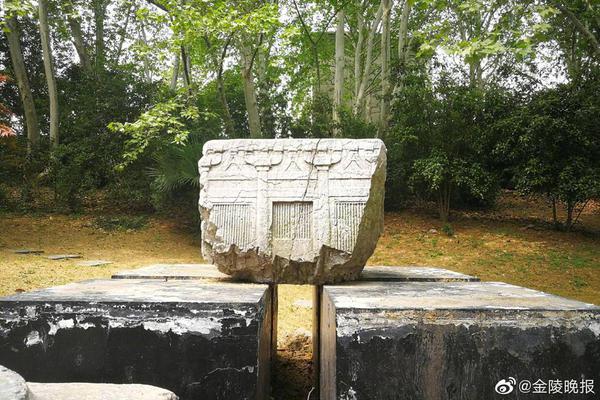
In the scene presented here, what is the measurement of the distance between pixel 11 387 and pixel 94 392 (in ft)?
0.83

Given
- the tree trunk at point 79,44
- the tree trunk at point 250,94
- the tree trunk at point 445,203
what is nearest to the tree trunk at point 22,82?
the tree trunk at point 79,44

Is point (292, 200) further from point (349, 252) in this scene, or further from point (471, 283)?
point (471, 283)

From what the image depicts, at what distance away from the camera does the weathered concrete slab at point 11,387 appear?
3.77 feet

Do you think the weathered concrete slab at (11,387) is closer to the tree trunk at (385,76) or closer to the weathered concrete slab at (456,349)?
the weathered concrete slab at (456,349)

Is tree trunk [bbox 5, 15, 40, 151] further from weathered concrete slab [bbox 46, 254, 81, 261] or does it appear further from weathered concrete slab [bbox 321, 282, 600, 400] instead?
weathered concrete slab [bbox 321, 282, 600, 400]

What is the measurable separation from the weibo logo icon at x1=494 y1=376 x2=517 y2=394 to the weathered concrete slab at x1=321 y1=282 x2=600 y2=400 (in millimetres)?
12

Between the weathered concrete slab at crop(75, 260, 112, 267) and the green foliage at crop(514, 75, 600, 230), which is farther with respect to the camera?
the green foliage at crop(514, 75, 600, 230)

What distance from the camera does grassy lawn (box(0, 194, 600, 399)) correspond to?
577 cm

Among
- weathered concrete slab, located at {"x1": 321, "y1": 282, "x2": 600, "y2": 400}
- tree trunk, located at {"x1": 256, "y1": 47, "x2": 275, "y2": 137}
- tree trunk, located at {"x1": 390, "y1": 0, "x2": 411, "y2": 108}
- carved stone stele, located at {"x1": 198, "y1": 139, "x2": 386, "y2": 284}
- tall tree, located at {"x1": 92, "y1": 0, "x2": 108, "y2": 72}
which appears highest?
tall tree, located at {"x1": 92, "y1": 0, "x2": 108, "y2": 72}

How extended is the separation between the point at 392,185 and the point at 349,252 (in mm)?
6988

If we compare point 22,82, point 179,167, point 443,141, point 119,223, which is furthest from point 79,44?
point 443,141

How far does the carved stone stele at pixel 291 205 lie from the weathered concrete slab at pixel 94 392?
162cm

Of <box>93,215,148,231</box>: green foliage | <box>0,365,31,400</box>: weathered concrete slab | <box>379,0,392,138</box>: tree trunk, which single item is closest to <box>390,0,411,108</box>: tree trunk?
<box>379,0,392,138</box>: tree trunk

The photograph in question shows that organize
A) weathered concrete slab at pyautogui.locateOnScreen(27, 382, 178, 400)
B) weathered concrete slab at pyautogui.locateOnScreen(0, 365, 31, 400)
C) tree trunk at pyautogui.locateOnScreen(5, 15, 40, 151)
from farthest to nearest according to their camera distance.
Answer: tree trunk at pyautogui.locateOnScreen(5, 15, 40, 151) < weathered concrete slab at pyautogui.locateOnScreen(27, 382, 178, 400) < weathered concrete slab at pyautogui.locateOnScreen(0, 365, 31, 400)
